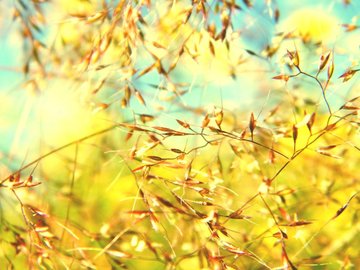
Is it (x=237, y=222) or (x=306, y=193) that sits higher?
(x=306, y=193)

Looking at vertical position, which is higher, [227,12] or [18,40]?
[227,12]

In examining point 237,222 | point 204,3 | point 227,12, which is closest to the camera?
point 204,3

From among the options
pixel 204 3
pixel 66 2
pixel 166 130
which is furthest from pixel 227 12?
pixel 66 2

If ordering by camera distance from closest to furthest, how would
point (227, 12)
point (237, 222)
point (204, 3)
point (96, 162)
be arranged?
point (204, 3), point (227, 12), point (96, 162), point (237, 222)

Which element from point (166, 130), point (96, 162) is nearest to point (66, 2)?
point (96, 162)

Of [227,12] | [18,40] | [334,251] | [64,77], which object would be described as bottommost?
[334,251]

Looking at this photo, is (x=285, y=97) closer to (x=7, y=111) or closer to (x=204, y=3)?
(x=204, y=3)

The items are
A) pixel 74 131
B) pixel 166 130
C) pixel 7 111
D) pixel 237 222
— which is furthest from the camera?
pixel 74 131

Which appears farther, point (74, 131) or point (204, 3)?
point (74, 131)

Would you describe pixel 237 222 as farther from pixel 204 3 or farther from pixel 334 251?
pixel 204 3
